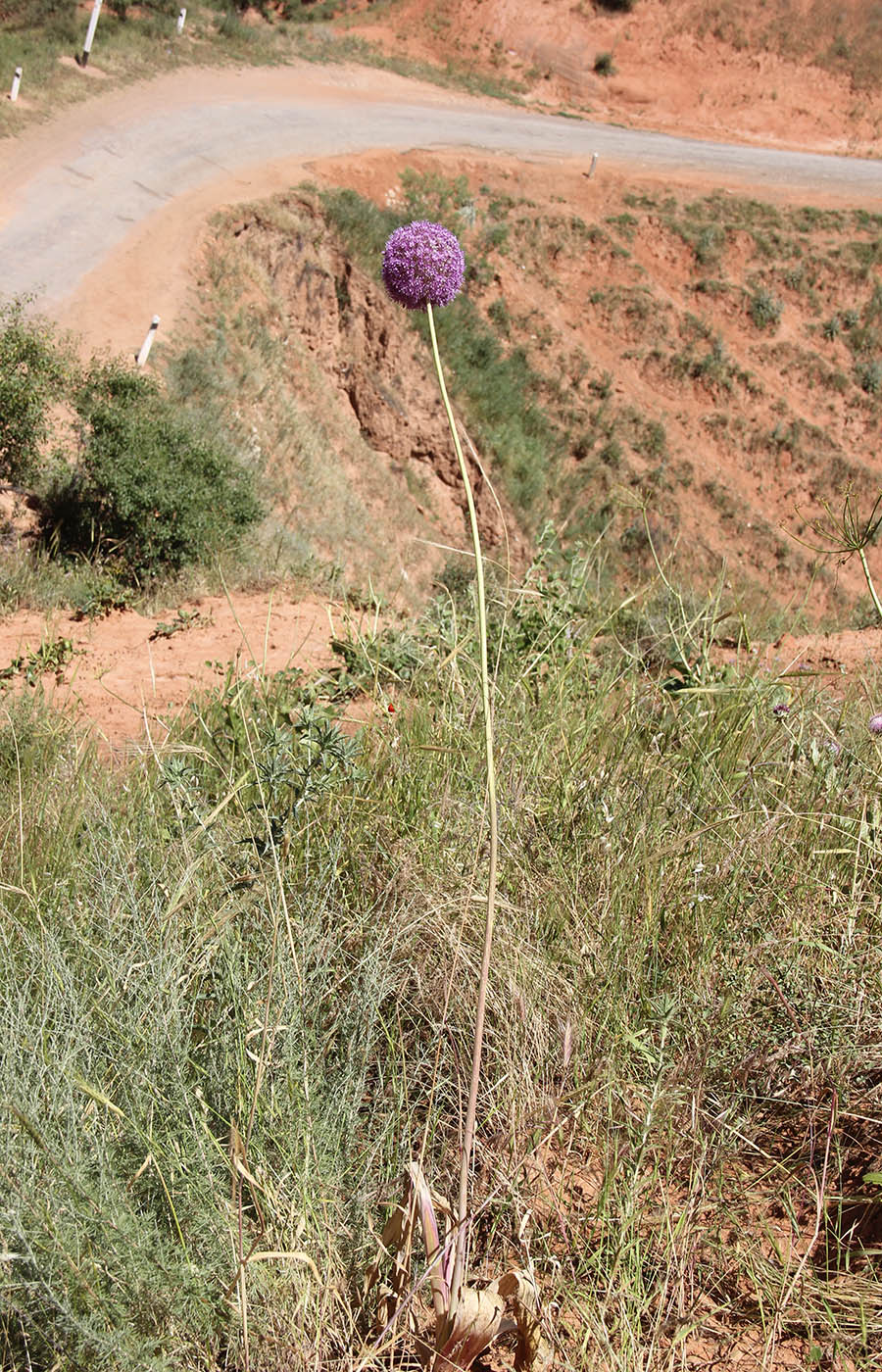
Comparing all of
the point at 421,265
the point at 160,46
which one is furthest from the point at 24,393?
the point at 160,46

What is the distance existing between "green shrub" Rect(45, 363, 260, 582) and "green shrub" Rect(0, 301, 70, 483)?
382mm

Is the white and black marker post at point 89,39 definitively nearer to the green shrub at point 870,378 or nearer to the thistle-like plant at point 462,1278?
the green shrub at point 870,378

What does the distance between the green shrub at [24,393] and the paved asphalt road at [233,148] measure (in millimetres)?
3301

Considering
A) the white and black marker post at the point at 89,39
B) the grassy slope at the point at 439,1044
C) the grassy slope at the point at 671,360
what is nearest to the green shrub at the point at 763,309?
the grassy slope at the point at 671,360

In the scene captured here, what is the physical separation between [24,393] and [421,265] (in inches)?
339

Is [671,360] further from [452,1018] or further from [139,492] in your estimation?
[452,1018]

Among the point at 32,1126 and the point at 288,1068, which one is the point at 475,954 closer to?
the point at 288,1068

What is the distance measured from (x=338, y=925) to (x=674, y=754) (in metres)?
1.15

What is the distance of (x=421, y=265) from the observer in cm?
228

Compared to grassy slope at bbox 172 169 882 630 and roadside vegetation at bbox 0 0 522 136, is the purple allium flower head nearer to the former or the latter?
roadside vegetation at bbox 0 0 522 136

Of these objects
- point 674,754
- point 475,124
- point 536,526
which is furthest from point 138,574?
point 475,124

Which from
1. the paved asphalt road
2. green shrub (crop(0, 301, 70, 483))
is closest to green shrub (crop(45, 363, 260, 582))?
green shrub (crop(0, 301, 70, 483))

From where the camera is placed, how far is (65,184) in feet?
A: 51.9

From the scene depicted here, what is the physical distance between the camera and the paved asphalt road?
48.4 feet
